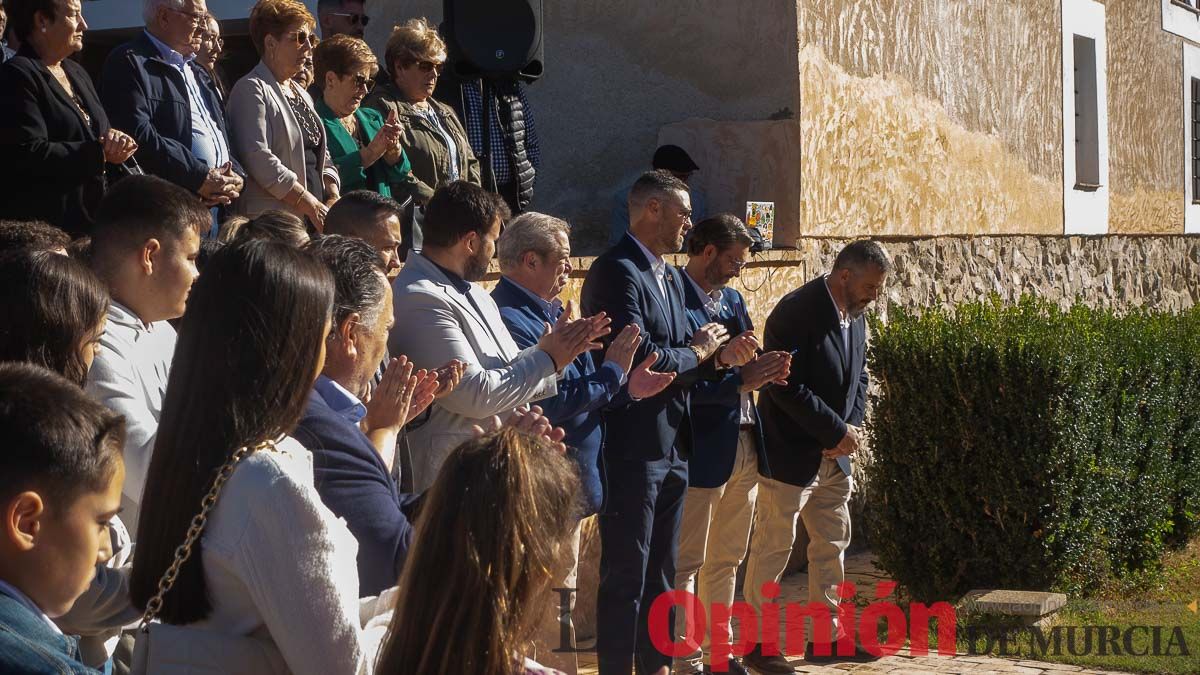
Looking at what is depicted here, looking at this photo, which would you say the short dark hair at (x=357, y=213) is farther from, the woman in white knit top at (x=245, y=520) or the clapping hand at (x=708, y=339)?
the woman in white knit top at (x=245, y=520)

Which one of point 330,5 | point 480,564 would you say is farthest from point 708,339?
point 480,564

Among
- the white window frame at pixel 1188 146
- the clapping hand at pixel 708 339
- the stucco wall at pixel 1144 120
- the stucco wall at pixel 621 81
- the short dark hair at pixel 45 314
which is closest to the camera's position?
the short dark hair at pixel 45 314

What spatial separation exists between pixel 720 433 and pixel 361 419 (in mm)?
3415

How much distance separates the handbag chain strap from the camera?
7.41 ft

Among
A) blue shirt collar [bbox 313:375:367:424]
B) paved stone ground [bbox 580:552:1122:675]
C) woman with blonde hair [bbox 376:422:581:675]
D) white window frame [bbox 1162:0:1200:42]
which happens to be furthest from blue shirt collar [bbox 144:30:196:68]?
white window frame [bbox 1162:0:1200:42]

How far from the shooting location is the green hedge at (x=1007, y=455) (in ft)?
24.6

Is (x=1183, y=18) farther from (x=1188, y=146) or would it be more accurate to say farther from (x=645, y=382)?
(x=645, y=382)

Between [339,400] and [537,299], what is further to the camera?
[537,299]

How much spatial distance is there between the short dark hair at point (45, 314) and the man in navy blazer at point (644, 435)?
3.09 metres

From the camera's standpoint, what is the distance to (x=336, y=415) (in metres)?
2.80

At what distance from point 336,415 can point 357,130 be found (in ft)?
13.4

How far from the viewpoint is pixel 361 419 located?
10.1ft

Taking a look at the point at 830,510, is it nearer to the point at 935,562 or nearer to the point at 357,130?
the point at 935,562

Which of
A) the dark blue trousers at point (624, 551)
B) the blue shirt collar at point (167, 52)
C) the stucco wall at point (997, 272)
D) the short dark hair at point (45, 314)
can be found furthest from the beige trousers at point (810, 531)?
the short dark hair at point (45, 314)
